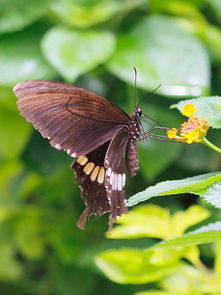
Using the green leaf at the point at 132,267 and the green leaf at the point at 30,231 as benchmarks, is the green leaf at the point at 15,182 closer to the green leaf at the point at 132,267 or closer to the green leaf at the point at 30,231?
the green leaf at the point at 30,231

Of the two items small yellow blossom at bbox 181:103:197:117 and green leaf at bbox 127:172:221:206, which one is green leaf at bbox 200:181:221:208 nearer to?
green leaf at bbox 127:172:221:206

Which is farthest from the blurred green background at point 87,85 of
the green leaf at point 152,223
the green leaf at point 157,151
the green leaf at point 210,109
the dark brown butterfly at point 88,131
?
the green leaf at point 210,109

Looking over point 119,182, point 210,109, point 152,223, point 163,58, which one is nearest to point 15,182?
point 163,58

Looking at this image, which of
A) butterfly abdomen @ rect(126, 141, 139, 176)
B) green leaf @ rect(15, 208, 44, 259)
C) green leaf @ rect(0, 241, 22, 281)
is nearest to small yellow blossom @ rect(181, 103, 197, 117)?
butterfly abdomen @ rect(126, 141, 139, 176)

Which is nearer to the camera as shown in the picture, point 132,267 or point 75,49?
point 132,267

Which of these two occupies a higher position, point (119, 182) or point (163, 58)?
point (119, 182)

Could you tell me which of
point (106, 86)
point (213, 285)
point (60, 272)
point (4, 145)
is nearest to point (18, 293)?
point (60, 272)

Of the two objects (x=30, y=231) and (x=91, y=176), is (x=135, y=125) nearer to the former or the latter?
(x=91, y=176)

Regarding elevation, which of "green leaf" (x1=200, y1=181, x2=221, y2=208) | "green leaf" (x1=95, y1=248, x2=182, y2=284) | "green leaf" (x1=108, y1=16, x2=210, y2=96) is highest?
"green leaf" (x1=200, y1=181, x2=221, y2=208)
